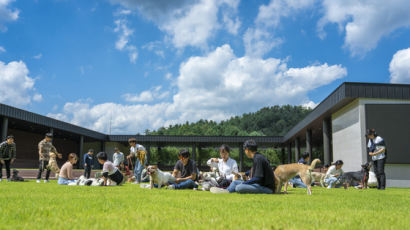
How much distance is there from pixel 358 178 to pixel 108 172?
29.1ft

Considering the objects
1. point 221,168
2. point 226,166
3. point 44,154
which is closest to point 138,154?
point 44,154

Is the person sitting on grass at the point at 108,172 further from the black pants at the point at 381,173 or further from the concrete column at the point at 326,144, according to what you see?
the concrete column at the point at 326,144

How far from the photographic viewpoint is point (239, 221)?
269cm

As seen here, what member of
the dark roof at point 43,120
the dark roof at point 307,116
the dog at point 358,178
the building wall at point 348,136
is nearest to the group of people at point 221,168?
the dog at point 358,178

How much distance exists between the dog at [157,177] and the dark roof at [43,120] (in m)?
16.4

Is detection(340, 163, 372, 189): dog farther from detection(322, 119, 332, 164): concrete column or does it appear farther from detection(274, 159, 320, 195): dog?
detection(322, 119, 332, 164): concrete column

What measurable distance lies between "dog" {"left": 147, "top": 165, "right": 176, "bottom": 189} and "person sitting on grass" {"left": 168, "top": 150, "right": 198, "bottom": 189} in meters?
0.23

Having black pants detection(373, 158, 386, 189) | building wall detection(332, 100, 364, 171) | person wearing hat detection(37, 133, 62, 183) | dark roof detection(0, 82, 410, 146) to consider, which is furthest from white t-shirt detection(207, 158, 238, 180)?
building wall detection(332, 100, 364, 171)

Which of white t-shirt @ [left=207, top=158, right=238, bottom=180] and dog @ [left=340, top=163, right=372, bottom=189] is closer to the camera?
white t-shirt @ [left=207, top=158, right=238, bottom=180]

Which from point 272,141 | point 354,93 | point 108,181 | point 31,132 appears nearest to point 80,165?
point 31,132

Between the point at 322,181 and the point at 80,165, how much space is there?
87.6 feet

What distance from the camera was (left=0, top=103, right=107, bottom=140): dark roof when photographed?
2016 centimetres

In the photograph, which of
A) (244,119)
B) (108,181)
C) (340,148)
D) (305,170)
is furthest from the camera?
(244,119)

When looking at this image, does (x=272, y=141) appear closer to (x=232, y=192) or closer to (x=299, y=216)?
(x=232, y=192)
